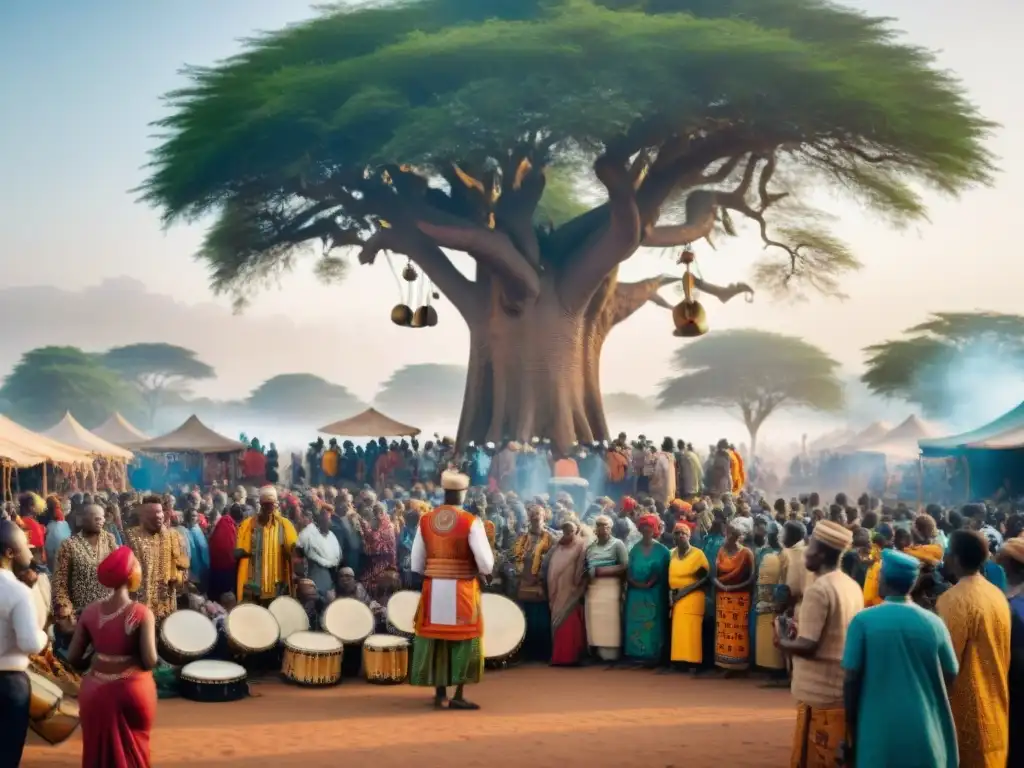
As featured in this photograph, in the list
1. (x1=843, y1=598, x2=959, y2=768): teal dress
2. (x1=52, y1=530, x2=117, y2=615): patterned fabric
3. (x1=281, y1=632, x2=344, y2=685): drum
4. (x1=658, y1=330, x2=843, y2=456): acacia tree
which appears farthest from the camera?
(x1=658, y1=330, x2=843, y2=456): acacia tree

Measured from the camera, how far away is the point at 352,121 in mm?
23812

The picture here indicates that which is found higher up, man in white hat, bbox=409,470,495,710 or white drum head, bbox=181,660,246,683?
man in white hat, bbox=409,470,495,710

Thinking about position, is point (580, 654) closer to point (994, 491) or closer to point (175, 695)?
point (175, 695)

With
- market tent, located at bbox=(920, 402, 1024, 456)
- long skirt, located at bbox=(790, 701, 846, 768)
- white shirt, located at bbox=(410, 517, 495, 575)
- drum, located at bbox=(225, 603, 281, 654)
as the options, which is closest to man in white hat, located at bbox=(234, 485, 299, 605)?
drum, located at bbox=(225, 603, 281, 654)

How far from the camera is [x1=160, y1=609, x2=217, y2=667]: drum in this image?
9.46 meters

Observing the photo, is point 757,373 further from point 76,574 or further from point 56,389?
point 76,574

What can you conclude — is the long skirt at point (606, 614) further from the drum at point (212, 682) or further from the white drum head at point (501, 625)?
the drum at point (212, 682)

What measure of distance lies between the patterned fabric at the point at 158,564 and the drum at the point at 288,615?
1128 mm

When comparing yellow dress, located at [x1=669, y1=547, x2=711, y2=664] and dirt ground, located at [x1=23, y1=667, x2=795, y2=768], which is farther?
yellow dress, located at [x1=669, y1=547, x2=711, y2=664]

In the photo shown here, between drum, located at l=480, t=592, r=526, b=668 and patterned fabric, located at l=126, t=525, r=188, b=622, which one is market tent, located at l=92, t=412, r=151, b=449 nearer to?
drum, located at l=480, t=592, r=526, b=668

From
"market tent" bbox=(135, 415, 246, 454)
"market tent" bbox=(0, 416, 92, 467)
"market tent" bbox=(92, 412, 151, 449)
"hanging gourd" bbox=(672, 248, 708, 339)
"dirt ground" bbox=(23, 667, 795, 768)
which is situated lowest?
"dirt ground" bbox=(23, 667, 795, 768)

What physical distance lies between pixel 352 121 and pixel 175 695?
53.2 feet

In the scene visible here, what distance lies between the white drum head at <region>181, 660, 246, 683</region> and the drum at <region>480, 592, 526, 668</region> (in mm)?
2318

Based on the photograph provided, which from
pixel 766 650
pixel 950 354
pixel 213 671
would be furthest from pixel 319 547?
pixel 950 354
